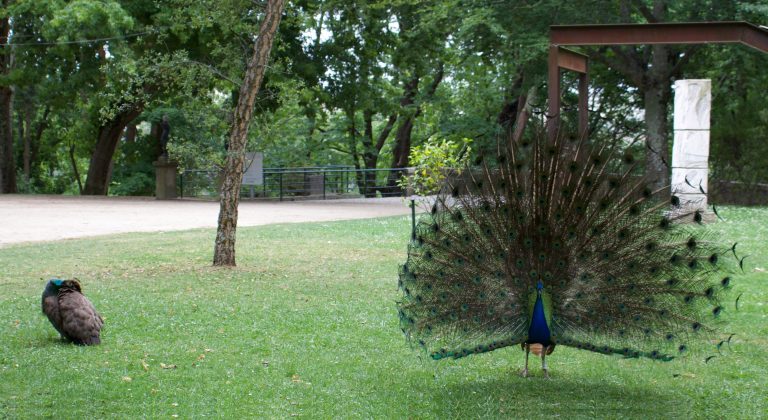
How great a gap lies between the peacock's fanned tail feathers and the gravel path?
42.4ft

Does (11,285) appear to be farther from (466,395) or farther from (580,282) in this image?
(580,282)

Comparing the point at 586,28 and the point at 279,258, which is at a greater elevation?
the point at 586,28

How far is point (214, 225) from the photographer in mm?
20172

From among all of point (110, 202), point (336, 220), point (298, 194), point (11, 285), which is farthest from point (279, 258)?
point (298, 194)

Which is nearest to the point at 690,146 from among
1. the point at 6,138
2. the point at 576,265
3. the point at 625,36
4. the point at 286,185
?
the point at 625,36

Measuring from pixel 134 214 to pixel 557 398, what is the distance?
18435mm

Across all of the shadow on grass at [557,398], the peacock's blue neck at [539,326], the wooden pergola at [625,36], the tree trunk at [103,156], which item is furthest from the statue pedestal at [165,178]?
the peacock's blue neck at [539,326]

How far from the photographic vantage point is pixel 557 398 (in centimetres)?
627

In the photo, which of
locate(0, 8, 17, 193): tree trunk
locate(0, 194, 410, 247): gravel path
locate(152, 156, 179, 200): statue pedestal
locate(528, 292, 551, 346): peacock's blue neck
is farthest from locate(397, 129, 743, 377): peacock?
locate(0, 8, 17, 193): tree trunk

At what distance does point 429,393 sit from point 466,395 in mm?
280

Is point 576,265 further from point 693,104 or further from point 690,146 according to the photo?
point 693,104

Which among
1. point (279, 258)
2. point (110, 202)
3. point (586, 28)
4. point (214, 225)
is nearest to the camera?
point (586, 28)

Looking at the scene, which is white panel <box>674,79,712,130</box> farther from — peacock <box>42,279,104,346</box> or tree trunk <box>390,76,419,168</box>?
tree trunk <box>390,76,419,168</box>

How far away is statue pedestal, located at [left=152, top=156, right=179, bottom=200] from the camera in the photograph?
96.8 ft
